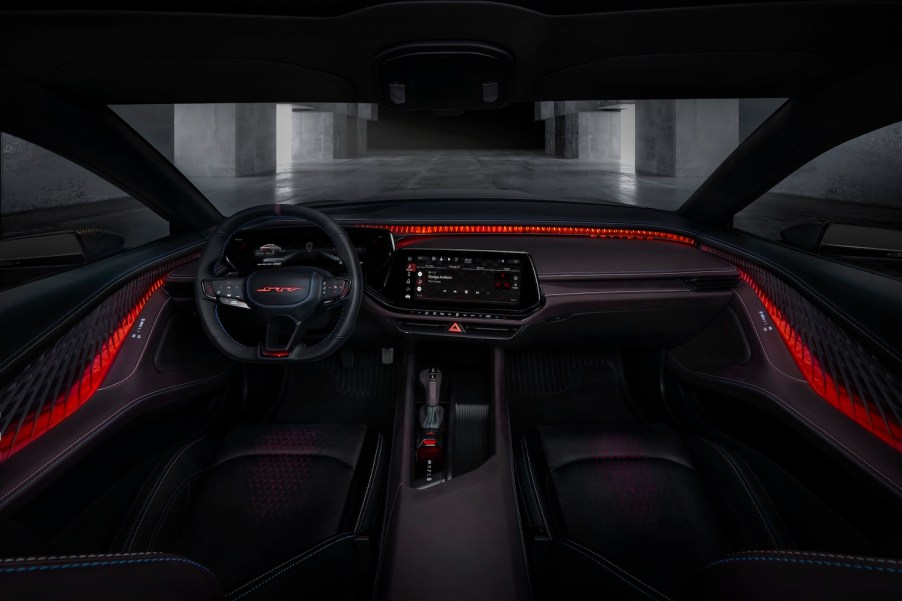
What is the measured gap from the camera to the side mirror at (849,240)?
157 centimetres

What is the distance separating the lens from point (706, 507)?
2.03 m

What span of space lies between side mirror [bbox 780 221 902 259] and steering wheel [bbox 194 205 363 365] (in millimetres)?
1473

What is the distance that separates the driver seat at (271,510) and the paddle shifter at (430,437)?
0.22m

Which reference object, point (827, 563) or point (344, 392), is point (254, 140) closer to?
point (344, 392)

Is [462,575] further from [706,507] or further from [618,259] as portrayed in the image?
[618,259]

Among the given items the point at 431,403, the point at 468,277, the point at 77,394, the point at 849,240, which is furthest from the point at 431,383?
the point at 849,240

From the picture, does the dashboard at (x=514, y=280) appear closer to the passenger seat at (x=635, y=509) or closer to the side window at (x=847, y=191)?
the passenger seat at (x=635, y=509)

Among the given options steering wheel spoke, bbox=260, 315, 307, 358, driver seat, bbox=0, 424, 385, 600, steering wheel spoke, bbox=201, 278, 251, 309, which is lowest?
driver seat, bbox=0, 424, 385, 600

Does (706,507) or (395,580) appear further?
(706,507)

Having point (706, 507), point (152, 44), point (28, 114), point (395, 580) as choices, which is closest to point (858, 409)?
point (706, 507)

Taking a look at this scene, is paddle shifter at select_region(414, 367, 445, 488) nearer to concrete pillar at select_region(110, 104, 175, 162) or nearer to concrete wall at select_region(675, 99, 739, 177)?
concrete pillar at select_region(110, 104, 175, 162)

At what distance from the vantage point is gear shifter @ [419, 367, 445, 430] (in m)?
2.18

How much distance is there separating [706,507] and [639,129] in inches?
729

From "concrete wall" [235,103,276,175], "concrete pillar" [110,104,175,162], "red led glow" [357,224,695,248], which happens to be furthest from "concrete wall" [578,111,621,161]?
"red led glow" [357,224,695,248]
